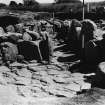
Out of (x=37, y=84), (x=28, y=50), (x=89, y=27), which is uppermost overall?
(x=89, y=27)

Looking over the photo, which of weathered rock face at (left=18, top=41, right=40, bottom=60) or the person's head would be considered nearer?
weathered rock face at (left=18, top=41, right=40, bottom=60)

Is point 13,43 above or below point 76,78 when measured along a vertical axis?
above

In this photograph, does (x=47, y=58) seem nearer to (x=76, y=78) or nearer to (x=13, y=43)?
Answer: (x=13, y=43)

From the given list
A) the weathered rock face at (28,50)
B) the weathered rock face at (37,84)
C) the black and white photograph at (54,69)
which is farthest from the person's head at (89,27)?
the weathered rock face at (28,50)

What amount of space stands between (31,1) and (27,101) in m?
39.3

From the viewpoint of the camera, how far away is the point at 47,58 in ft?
41.9

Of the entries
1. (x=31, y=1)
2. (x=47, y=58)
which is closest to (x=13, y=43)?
(x=47, y=58)

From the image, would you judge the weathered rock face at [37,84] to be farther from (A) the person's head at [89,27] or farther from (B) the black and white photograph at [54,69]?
(A) the person's head at [89,27]

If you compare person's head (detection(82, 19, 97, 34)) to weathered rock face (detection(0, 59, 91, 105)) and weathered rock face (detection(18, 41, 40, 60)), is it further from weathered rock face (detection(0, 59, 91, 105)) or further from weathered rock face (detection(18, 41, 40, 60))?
weathered rock face (detection(18, 41, 40, 60))

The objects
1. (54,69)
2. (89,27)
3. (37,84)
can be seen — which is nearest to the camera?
(37,84)

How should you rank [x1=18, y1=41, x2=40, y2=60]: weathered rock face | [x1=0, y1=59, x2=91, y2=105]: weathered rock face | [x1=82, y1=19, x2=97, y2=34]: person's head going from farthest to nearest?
1. [x1=82, y1=19, x2=97, y2=34]: person's head
2. [x1=18, y1=41, x2=40, y2=60]: weathered rock face
3. [x1=0, y1=59, x2=91, y2=105]: weathered rock face

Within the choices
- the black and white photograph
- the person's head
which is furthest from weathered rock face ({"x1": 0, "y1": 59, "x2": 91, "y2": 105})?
the person's head

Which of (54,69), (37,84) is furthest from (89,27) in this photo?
(37,84)

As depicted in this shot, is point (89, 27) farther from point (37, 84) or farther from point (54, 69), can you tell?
point (37, 84)
